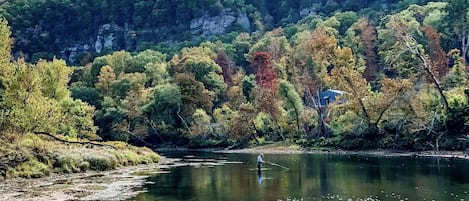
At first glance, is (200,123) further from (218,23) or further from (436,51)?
(218,23)

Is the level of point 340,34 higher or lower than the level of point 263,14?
lower

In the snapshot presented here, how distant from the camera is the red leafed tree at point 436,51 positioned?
97.6 meters

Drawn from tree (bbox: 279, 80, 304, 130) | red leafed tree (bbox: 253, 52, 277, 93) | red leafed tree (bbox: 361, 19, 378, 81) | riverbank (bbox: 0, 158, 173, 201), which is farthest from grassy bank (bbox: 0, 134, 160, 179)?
red leafed tree (bbox: 361, 19, 378, 81)

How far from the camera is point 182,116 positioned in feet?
349

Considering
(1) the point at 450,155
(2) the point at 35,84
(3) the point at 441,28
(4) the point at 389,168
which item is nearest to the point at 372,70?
(3) the point at 441,28

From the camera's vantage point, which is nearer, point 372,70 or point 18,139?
point 18,139

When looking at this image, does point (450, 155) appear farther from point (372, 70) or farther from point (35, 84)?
point (372, 70)

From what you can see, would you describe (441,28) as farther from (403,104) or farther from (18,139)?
(18,139)

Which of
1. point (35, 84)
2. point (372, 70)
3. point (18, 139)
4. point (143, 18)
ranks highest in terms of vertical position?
point (143, 18)

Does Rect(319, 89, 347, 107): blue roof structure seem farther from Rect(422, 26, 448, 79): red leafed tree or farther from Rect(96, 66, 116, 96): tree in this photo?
Rect(96, 66, 116, 96): tree

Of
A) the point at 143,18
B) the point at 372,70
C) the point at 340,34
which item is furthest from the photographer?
the point at 143,18

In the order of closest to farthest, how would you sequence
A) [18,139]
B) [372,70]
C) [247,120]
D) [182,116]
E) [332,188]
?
[332,188] → [18,139] → [247,120] → [182,116] → [372,70]

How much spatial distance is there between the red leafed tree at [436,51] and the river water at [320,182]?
128ft

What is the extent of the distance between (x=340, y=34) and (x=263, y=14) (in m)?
67.8
